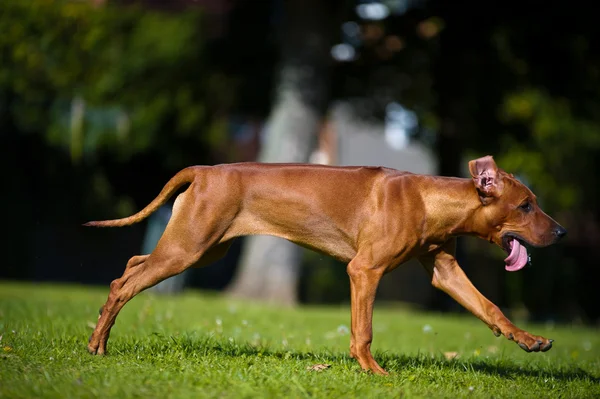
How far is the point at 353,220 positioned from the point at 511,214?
116cm

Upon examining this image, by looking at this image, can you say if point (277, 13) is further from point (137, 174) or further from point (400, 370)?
point (400, 370)

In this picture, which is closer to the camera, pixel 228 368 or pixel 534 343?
pixel 228 368

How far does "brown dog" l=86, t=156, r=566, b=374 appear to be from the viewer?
5.82 m

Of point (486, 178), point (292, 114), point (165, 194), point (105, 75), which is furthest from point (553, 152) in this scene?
point (165, 194)

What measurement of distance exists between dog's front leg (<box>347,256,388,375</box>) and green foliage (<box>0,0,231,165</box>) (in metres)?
13.8

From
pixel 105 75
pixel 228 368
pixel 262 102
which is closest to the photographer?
pixel 228 368

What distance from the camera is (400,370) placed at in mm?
5824

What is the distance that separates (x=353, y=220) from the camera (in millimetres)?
6023

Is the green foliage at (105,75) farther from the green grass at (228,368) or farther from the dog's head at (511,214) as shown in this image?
the dog's head at (511,214)

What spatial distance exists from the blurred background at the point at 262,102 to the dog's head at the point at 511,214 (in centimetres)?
943

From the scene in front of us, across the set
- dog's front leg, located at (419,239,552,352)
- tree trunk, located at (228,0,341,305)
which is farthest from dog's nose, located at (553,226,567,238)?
tree trunk, located at (228,0,341,305)

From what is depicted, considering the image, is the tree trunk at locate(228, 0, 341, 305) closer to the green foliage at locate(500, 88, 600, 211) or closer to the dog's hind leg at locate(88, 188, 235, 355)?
the green foliage at locate(500, 88, 600, 211)

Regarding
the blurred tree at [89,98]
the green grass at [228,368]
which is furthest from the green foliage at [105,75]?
the green grass at [228,368]

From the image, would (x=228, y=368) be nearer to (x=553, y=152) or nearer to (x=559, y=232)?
(x=559, y=232)
